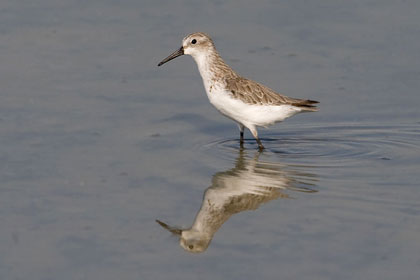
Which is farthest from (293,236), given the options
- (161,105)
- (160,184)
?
(161,105)

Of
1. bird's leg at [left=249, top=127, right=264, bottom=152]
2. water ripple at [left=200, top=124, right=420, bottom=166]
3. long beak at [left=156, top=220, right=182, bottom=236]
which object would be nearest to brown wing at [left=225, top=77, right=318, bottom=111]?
bird's leg at [left=249, top=127, right=264, bottom=152]

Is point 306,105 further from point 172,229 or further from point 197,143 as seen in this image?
point 172,229

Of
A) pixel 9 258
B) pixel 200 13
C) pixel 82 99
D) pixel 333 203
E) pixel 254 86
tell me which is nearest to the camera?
pixel 9 258

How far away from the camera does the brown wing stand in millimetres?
12938

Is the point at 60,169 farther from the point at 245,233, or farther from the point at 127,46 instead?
the point at 127,46

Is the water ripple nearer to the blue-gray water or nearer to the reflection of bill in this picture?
the blue-gray water

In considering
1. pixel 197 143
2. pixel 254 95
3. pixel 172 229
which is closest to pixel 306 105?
pixel 254 95

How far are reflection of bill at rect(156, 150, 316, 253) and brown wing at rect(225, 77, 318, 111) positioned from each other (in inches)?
32.6

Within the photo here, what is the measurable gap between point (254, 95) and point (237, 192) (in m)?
2.29

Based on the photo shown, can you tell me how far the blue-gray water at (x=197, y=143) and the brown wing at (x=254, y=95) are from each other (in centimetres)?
69

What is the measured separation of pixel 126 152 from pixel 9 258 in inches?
139

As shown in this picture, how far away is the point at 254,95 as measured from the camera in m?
13.1

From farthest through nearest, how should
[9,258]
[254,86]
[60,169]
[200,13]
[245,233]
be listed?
[200,13] < [254,86] < [60,169] < [245,233] < [9,258]

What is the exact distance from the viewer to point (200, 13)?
1728 centimetres
